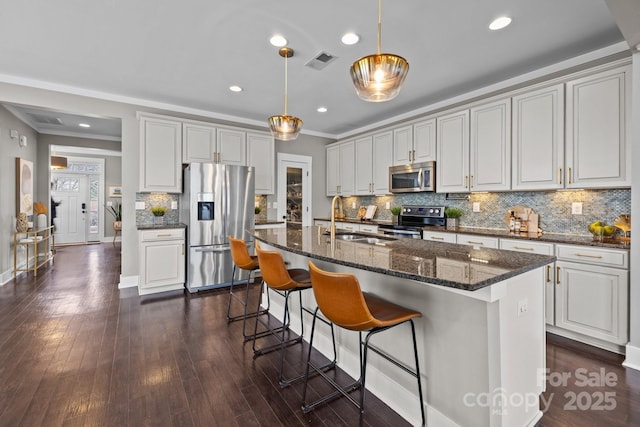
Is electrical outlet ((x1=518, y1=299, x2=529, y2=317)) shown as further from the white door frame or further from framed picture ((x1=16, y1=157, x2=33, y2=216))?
framed picture ((x1=16, y1=157, x2=33, y2=216))

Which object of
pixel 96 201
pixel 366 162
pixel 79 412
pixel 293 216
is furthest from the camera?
pixel 96 201

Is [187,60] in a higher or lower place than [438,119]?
higher

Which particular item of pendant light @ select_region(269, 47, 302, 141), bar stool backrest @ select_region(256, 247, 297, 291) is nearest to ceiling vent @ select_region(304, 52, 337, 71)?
pendant light @ select_region(269, 47, 302, 141)

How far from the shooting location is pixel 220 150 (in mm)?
4613

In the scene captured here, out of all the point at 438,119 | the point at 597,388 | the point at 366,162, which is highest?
the point at 438,119

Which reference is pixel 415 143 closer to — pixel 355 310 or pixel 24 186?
Result: pixel 355 310

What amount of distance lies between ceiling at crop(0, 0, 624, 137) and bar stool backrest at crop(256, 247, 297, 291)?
190 cm

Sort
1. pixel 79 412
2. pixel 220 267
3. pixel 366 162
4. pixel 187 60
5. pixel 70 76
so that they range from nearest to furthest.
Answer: pixel 79 412, pixel 187 60, pixel 70 76, pixel 220 267, pixel 366 162

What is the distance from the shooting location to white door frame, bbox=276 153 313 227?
18.7 feet

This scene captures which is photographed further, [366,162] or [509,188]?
[366,162]

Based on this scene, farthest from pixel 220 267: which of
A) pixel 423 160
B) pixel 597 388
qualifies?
pixel 597 388

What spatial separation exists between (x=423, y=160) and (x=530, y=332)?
305 centimetres

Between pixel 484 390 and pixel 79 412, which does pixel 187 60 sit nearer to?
pixel 79 412

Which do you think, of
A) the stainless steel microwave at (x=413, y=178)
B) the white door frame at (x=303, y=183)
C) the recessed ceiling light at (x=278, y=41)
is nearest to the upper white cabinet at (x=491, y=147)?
the stainless steel microwave at (x=413, y=178)
